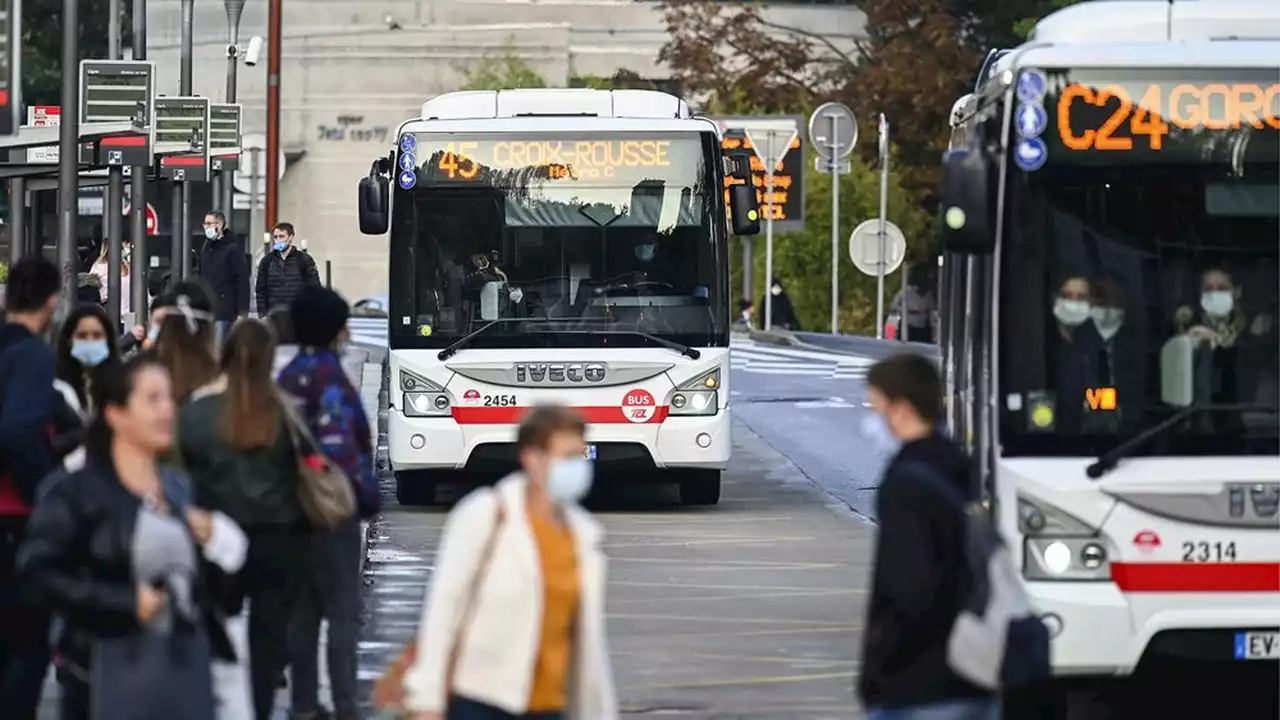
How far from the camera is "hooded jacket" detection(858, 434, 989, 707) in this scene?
6.97 meters

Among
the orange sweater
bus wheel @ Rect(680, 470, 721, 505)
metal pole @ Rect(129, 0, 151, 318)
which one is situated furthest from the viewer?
metal pole @ Rect(129, 0, 151, 318)

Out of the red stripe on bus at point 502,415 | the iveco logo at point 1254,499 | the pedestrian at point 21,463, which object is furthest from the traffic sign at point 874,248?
the pedestrian at point 21,463

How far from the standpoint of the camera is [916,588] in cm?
696

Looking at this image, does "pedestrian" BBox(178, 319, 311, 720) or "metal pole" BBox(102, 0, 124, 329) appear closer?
"pedestrian" BBox(178, 319, 311, 720)

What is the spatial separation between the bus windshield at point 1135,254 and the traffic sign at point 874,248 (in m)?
31.8

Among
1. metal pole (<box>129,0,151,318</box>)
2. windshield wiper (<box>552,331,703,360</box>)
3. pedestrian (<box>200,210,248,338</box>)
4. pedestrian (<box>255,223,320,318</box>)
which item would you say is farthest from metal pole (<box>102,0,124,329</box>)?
windshield wiper (<box>552,331,703,360</box>)

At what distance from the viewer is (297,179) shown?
82500 mm

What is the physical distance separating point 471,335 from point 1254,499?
32.4ft

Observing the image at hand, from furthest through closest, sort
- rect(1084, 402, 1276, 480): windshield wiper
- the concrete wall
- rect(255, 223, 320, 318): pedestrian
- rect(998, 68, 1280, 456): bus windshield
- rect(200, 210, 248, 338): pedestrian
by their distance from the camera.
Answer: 1. the concrete wall
2. rect(255, 223, 320, 318): pedestrian
3. rect(200, 210, 248, 338): pedestrian
4. rect(998, 68, 1280, 456): bus windshield
5. rect(1084, 402, 1276, 480): windshield wiper

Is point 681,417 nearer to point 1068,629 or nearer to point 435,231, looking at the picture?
point 435,231

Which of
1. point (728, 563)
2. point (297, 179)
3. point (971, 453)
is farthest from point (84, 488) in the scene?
point (297, 179)

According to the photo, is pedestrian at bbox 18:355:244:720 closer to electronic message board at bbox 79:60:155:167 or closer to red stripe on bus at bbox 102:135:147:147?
electronic message board at bbox 79:60:155:167

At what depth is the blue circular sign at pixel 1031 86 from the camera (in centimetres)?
1059

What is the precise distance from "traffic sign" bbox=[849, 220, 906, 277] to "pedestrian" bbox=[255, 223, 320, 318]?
14003 mm
